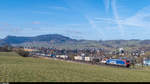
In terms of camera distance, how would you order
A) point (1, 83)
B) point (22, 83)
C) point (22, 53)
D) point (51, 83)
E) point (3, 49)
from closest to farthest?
point (1, 83), point (22, 83), point (51, 83), point (22, 53), point (3, 49)

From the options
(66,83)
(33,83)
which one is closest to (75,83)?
(66,83)

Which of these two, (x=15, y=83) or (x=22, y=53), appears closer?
(x=15, y=83)

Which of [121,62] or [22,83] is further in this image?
[121,62]

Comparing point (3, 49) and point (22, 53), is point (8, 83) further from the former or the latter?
point (3, 49)

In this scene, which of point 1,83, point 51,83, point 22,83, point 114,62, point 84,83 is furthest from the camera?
point 114,62

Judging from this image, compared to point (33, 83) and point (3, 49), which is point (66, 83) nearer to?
point (33, 83)

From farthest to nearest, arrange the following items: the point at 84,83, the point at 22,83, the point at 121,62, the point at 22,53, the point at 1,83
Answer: the point at 22,53 < the point at 121,62 < the point at 84,83 < the point at 22,83 < the point at 1,83

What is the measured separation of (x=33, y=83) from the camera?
67.7 ft

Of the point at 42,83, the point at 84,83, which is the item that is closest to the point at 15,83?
the point at 42,83

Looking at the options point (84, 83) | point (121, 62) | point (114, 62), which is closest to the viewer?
point (84, 83)

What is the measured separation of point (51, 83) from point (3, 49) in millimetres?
143663

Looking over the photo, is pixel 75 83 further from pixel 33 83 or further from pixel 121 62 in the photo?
pixel 121 62

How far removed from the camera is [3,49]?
154m

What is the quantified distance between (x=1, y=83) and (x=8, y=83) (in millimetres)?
681
